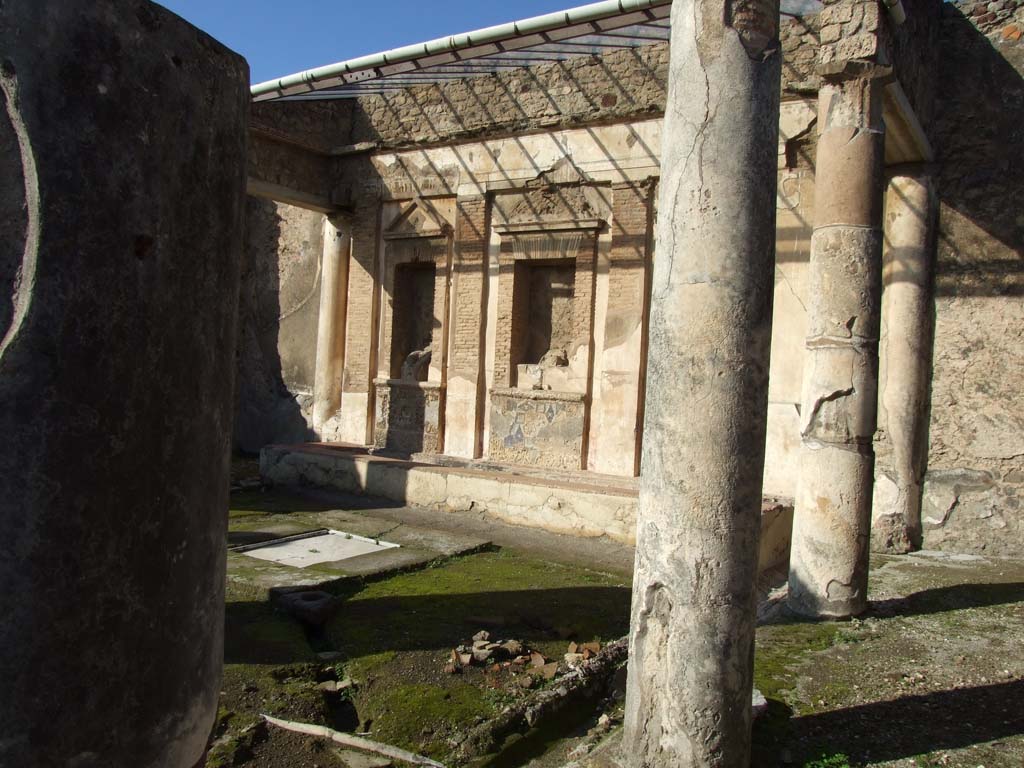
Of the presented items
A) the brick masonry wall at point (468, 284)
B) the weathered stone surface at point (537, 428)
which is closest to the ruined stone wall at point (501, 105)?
the brick masonry wall at point (468, 284)

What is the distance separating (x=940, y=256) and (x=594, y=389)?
378 centimetres

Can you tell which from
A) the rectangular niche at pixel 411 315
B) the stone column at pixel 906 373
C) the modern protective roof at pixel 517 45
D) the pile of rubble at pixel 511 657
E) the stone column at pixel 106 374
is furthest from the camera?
the rectangular niche at pixel 411 315

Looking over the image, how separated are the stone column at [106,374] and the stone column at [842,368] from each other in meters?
4.65

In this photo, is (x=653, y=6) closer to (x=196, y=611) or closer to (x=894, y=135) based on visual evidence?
(x=894, y=135)

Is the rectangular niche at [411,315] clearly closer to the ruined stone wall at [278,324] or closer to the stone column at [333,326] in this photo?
the stone column at [333,326]

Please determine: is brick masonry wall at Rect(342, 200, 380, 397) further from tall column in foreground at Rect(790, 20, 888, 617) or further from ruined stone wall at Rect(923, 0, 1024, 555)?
tall column in foreground at Rect(790, 20, 888, 617)

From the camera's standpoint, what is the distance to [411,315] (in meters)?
11.4

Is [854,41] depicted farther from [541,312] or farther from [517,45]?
[541,312]

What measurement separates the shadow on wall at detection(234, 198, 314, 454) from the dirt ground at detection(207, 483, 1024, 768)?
7222 mm

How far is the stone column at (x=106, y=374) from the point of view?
0.98 m

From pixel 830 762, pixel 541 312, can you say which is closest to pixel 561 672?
pixel 830 762

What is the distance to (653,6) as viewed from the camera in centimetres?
634

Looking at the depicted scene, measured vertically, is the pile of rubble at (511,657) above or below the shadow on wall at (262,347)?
below

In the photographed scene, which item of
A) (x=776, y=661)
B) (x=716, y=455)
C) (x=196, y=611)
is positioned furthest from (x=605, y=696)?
(x=196, y=611)
